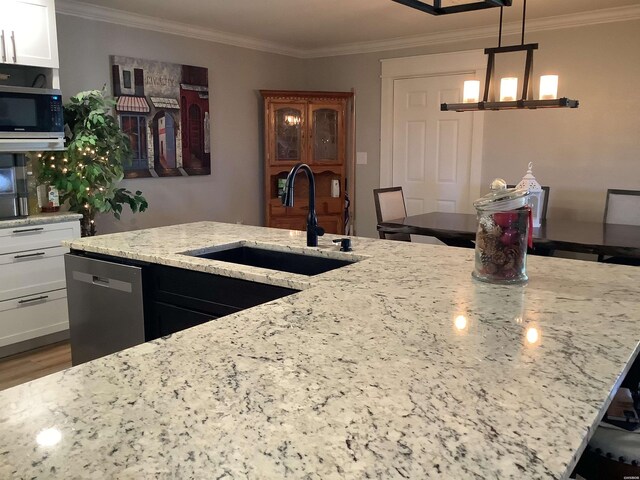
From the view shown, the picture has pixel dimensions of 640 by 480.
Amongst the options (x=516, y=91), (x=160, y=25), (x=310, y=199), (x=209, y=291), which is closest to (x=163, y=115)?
(x=160, y=25)

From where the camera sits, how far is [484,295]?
146 cm

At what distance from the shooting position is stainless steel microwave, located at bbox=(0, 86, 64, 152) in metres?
3.35

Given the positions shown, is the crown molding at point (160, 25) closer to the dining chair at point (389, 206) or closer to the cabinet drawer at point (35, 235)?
the cabinet drawer at point (35, 235)

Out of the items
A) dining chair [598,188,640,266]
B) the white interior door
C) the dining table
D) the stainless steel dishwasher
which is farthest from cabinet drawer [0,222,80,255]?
dining chair [598,188,640,266]

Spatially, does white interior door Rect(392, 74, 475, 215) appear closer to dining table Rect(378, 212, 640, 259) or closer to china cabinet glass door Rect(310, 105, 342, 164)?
china cabinet glass door Rect(310, 105, 342, 164)

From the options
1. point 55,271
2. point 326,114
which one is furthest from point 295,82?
point 55,271

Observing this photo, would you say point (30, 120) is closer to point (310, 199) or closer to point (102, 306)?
point (102, 306)

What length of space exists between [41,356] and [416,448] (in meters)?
3.44

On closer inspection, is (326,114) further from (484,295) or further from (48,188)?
(484,295)

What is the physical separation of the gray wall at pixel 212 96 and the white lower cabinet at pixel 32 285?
817mm

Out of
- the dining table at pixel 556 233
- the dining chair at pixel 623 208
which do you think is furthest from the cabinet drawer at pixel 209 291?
the dining chair at pixel 623 208

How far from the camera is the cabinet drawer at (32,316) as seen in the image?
3.45 m

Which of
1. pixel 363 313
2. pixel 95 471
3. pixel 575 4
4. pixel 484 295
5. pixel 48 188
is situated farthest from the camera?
pixel 575 4

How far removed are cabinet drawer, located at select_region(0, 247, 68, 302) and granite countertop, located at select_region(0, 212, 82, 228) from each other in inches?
7.4
